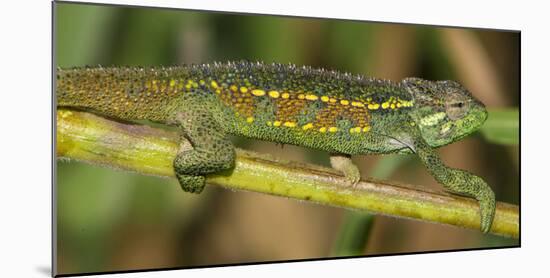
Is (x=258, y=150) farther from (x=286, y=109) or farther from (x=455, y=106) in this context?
(x=455, y=106)

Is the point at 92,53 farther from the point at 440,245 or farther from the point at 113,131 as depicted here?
the point at 440,245

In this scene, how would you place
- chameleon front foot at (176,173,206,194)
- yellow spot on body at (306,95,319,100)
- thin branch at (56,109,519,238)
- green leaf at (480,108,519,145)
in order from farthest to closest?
green leaf at (480,108,519,145) < yellow spot on body at (306,95,319,100) < chameleon front foot at (176,173,206,194) < thin branch at (56,109,519,238)

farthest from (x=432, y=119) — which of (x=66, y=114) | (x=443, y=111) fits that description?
(x=66, y=114)

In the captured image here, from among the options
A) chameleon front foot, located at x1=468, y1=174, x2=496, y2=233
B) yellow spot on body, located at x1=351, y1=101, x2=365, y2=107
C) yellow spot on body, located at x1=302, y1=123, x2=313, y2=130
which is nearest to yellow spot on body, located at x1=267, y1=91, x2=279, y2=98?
yellow spot on body, located at x1=302, y1=123, x2=313, y2=130

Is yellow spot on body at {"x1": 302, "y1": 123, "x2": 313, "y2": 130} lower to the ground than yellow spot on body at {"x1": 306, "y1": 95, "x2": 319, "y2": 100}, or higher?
lower

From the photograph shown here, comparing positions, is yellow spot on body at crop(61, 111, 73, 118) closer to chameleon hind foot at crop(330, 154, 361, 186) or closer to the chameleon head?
chameleon hind foot at crop(330, 154, 361, 186)

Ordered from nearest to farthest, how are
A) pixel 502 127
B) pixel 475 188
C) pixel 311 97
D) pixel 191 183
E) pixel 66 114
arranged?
1. pixel 66 114
2. pixel 191 183
3. pixel 311 97
4. pixel 475 188
5. pixel 502 127

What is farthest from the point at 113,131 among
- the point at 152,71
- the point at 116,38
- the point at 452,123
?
the point at 452,123

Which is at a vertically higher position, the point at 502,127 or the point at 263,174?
the point at 502,127
